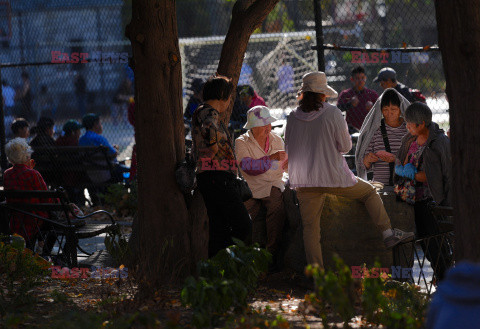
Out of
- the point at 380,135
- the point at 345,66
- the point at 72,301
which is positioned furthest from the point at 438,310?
the point at 345,66

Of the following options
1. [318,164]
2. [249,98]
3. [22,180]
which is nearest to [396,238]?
[318,164]

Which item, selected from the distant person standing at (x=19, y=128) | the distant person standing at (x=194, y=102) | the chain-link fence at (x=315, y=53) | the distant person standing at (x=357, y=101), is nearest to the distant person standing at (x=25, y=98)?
the distant person standing at (x=19, y=128)

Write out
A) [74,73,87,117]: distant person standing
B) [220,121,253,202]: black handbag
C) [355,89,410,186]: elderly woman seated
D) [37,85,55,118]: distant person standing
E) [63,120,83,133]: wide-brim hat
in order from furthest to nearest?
1. [74,73,87,117]: distant person standing
2. [37,85,55,118]: distant person standing
3. [63,120,83,133]: wide-brim hat
4. [355,89,410,186]: elderly woman seated
5. [220,121,253,202]: black handbag

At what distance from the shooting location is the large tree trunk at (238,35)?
23.3 ft

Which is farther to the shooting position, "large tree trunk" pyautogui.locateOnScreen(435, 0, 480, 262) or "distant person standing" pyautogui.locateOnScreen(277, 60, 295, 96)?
"distant person standing" pyautogui.locateOnScreen(277, 60, 295, 96)

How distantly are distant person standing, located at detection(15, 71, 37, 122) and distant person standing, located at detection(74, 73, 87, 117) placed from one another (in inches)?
87.3

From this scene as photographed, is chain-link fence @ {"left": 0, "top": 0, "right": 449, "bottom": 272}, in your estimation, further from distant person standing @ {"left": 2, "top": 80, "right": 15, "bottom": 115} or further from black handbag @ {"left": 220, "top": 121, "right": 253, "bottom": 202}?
black handbag @ {"left": 220, "top": 121, "right": 253, "bottom": 202}

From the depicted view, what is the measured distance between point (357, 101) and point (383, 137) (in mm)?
3513

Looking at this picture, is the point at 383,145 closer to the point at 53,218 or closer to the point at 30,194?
the point at 53,218

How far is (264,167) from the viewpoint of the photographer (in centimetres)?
749

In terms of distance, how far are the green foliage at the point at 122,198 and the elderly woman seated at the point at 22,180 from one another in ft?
10.6

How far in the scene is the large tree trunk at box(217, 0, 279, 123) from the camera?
7102 millimetres

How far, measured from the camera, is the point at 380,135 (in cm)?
827

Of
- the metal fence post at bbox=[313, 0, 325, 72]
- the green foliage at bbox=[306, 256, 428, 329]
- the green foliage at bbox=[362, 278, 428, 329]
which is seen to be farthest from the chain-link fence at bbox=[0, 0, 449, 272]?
the green foliage at bbox=[306, 256, 428, 329]
